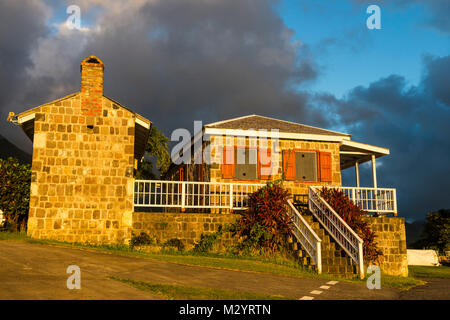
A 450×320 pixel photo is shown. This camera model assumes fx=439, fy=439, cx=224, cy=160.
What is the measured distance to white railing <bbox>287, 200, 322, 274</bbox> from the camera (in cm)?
1244

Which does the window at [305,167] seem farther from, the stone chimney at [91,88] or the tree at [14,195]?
the tree at [14,195]

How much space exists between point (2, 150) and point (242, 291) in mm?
134586

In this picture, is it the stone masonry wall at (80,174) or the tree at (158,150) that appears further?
the tree at (158,150)

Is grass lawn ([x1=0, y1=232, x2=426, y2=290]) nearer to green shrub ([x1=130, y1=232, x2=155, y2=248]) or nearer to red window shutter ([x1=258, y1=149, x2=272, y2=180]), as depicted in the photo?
green shrub ([x1=130, y1=232, x2=155, y2=248])

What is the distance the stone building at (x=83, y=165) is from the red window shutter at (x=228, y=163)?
4.19 meters

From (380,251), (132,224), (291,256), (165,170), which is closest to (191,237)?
(132,224)

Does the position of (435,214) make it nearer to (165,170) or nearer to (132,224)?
(165,170)

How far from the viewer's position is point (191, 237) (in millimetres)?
14594

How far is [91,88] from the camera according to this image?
14891 millimetres

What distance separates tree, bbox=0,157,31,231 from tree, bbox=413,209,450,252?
88.3ft

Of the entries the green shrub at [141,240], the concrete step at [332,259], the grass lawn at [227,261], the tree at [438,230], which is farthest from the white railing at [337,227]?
the tree at [438,230]

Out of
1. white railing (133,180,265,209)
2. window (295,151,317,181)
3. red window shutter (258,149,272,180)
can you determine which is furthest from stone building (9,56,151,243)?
window (295,151,317,181)

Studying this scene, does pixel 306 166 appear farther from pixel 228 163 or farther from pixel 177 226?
pixel 177 226

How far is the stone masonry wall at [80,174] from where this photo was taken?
1413 centimetres
